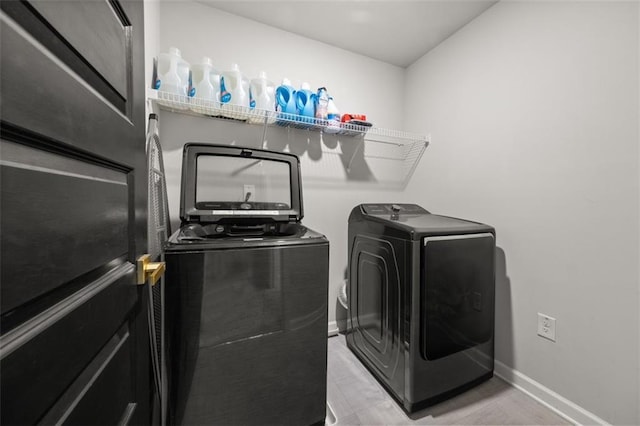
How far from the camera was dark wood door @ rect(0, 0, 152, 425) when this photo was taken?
306 millimetres

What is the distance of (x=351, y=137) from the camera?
2363mm

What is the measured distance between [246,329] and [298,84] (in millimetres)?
1952

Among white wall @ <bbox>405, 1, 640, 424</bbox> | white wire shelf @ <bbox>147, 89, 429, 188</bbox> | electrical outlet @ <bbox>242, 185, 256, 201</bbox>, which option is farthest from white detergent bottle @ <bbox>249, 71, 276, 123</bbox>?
white wall @ <bbox>405, 1, 640, 424</bbox>

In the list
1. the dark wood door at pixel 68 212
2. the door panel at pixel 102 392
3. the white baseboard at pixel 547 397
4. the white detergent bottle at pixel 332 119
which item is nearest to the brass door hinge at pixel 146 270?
the dark wood door at pixel 68 212

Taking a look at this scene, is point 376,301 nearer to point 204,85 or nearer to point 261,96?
point 261,96

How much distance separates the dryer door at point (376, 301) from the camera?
150 cm

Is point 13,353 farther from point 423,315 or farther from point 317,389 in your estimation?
point 423,315

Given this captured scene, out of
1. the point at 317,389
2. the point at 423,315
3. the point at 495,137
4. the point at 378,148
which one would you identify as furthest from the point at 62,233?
the point at 378,148

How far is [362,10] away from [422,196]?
64.1 inches

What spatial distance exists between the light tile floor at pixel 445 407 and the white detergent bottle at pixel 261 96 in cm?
194

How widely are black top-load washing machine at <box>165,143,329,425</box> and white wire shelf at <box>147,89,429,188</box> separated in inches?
30.8

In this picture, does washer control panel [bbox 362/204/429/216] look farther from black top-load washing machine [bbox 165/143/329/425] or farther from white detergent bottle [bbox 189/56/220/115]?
white detergent bottle [bbox 189/56/220/115]

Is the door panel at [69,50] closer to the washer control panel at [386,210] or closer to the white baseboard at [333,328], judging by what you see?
the washer control panel at [386,210]

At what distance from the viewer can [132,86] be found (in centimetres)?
68
